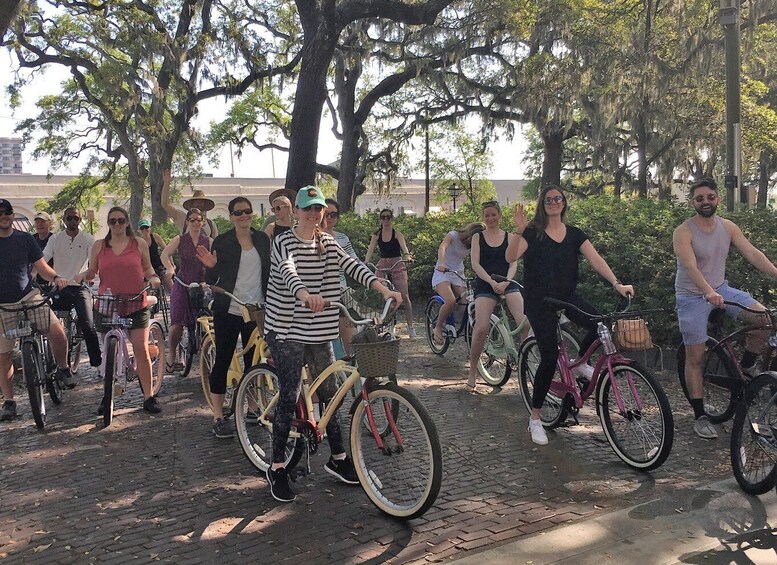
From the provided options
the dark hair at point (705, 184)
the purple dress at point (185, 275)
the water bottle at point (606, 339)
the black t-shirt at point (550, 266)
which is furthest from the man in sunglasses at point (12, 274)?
the dark hair at point (705, 184)

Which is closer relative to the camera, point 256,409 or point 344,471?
point 344,471

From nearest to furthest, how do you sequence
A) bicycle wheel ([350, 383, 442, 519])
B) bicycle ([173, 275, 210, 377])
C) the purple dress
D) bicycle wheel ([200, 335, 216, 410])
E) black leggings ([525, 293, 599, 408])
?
bicycle wheel ([350, 383, 442, 519]), black leggings ([525, 293, 599, 408]), bicycle wheel ([200, 335, 216, 410]), bicycle ([173, 275, 210, 377]), the purple dress

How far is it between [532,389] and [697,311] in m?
1.44

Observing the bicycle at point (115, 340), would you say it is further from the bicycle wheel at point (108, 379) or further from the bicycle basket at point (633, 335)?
the bicycle basket at point (633, 335)

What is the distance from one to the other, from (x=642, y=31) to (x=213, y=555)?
20064mm

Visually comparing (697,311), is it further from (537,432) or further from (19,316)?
(19,316)

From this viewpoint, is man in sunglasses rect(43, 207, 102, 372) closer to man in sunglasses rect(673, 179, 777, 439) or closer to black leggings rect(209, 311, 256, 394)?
black leggings rect(209, 311, 256, 394)

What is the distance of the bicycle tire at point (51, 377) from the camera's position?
705cm

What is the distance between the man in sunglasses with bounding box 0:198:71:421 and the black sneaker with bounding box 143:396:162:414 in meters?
1.12

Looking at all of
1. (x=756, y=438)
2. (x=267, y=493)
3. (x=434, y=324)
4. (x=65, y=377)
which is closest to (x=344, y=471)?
(x=267, y=493)

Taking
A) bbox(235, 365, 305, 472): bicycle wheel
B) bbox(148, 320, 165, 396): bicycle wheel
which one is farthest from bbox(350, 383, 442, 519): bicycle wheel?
bbox(148, 320, 165, 396): bicycle wheel

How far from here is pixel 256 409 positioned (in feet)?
17.0

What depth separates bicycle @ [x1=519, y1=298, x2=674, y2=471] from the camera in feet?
15.1

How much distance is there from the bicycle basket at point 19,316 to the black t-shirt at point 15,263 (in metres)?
0.09
